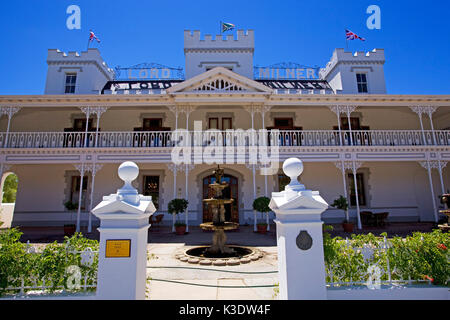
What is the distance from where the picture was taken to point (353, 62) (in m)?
16.7

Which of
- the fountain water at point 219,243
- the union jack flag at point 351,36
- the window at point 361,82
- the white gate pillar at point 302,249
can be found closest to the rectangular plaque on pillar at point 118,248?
the white gate pillar at point 302,249

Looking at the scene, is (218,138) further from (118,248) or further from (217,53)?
(118,248)

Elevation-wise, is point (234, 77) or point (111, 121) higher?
point (234, 77)

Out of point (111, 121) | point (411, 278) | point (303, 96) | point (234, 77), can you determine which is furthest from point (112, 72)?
point (411, 278)

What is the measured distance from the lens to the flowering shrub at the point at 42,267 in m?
2.96

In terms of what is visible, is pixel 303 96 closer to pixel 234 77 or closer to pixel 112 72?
pixel 234 77

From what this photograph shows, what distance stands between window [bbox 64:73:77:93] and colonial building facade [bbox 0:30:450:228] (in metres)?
0.07

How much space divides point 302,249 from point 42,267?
10.3 ft

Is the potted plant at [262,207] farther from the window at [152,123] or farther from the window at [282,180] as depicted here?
the window at [152,123]

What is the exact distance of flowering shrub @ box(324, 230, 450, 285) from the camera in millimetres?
3102

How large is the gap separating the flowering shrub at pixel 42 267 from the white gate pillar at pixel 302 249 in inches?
94.5

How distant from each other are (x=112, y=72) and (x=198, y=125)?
32.7 ft

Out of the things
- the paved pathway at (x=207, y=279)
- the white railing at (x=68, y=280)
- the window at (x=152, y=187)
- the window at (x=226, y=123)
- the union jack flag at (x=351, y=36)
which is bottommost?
the paved pathway at (x=207, y=279)

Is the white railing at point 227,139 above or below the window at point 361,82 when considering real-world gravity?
below
